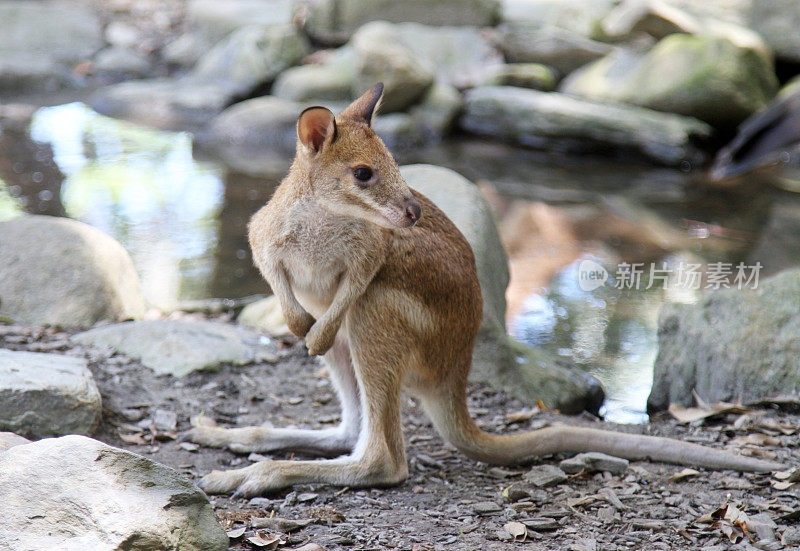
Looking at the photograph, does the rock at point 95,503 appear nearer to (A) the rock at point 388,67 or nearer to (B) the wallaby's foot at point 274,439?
(B) the wallaby's foot at point 274,439

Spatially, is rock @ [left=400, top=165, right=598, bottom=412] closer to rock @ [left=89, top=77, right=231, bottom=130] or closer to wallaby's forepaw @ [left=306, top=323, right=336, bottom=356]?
wallaby's forepaw @ [left=306, top=323, right=336, bottom=356]

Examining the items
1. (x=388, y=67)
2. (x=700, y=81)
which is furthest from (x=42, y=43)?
(x=700, y=81)

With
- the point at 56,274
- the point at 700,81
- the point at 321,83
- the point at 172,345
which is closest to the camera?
the point at 172,345

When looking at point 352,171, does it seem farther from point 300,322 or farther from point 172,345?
point 172,345

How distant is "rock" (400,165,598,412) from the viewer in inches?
164

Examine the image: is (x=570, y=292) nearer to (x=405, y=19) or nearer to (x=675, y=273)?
(x=675, y=273)

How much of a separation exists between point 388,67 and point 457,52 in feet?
7.44

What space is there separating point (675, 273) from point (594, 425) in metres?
3.17

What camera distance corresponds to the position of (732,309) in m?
4.03

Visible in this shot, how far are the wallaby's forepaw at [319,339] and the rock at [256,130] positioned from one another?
7358mm

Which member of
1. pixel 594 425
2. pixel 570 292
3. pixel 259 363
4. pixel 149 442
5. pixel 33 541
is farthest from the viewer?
pixel 570 292

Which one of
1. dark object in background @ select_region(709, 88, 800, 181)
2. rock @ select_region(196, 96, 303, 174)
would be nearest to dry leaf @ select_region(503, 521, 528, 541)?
dark object in background @ select_region(709, 88, 800, 181)

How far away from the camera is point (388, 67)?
10.4m

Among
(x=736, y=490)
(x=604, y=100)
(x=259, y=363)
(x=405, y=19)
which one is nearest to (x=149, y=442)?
(x=259, y=363)
